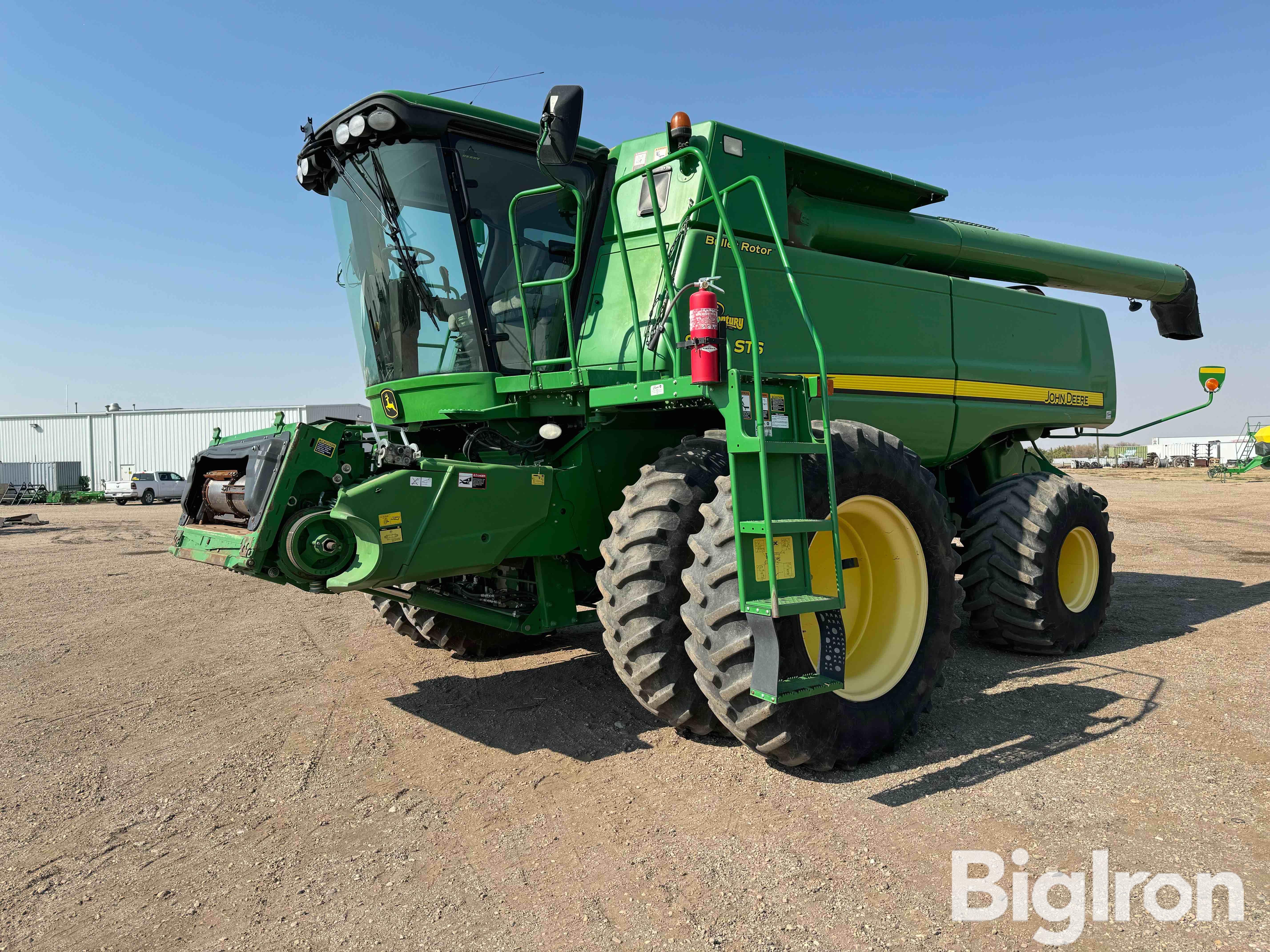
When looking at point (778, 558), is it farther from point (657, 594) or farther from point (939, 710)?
point (939, 710)

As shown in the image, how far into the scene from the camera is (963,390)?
6254 millimetres

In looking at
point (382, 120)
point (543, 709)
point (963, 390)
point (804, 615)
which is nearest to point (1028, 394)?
point (963, 390)

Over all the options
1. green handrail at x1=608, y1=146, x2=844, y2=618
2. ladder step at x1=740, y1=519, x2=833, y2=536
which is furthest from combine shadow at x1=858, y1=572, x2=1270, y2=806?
ladder step at x1=740, y1=519, x2=833, y2=536

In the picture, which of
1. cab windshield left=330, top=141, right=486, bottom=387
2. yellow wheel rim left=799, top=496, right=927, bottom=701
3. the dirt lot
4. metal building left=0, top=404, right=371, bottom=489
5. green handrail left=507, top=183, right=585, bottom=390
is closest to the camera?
the dirt lot

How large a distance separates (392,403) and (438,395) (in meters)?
0.40

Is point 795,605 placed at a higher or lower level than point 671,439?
lower

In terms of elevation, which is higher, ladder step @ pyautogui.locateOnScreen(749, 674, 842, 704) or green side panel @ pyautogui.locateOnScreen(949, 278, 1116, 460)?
green side panel @ pyautogui.locateOnScreen(949, 278, 1116, 460)

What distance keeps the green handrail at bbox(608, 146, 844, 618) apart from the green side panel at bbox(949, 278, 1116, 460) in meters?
2.49

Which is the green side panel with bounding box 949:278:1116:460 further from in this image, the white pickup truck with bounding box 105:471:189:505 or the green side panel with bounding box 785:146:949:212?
the white pickup truck with bounding box 105:471:189:505

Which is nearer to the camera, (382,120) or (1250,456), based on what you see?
(382,120)

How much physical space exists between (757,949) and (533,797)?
4.50 ft

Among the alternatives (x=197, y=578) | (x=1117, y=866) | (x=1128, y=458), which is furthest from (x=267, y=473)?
(x=1128, y=458)

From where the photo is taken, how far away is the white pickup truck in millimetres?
32500

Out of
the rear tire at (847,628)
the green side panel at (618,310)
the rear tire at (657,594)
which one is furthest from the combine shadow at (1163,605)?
the green side panel at (618,310)
